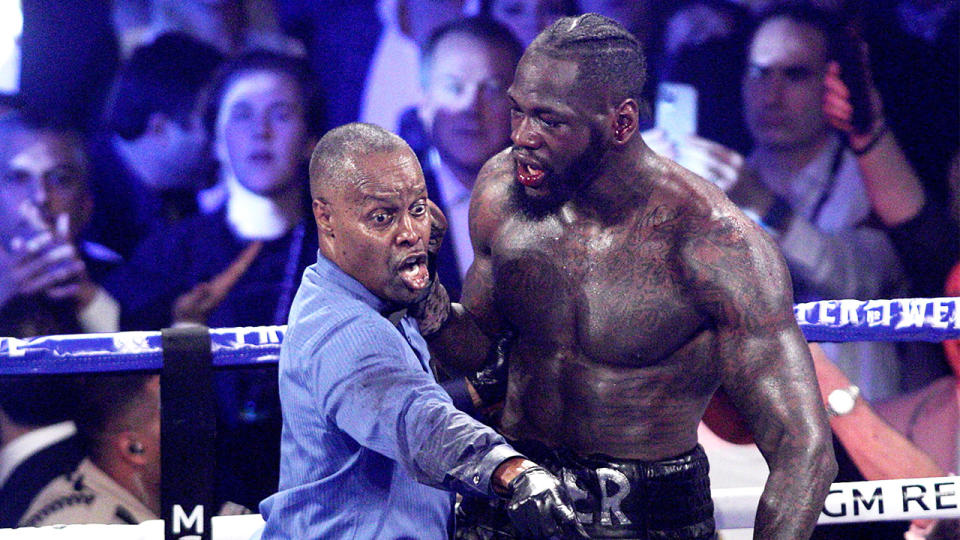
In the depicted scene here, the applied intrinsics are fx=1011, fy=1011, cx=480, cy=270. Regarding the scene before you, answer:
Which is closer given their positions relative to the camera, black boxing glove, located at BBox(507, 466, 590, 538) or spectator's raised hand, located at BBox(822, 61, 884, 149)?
black boxing glove, located at BBox(507, 466, 590, 538)

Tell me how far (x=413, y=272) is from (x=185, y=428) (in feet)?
3.85

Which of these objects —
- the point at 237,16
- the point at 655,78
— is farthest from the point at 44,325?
the point at 655,78

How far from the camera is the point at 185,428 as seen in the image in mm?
2666

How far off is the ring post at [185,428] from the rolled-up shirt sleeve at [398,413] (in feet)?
3.74

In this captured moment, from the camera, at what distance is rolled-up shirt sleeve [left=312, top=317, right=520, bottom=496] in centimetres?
148

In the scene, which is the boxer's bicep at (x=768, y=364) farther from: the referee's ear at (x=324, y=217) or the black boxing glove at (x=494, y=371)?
the referee's ear at (x=324, y=217)

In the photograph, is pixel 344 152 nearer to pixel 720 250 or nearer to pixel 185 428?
pixel 720 250

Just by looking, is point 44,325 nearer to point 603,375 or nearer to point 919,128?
point 603,375

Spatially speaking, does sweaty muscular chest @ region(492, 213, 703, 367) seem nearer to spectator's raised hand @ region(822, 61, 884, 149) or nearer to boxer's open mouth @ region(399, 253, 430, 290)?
boxer's open mouth @ region(399, 253, 430, 290)

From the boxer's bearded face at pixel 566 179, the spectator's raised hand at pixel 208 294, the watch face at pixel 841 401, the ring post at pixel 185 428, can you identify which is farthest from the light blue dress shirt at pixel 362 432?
the watch face at pixel 841 401

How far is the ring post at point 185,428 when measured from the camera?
2652 mm

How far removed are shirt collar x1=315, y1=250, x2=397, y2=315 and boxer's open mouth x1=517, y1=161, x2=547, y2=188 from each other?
0.51 m

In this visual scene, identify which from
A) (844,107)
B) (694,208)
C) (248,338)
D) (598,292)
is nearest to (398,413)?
(598,292)

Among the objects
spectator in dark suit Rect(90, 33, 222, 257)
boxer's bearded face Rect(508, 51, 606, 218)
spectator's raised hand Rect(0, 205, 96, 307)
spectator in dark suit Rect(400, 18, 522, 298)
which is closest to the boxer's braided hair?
boxer's bearded face Rect(508, 51, 606, 218)
